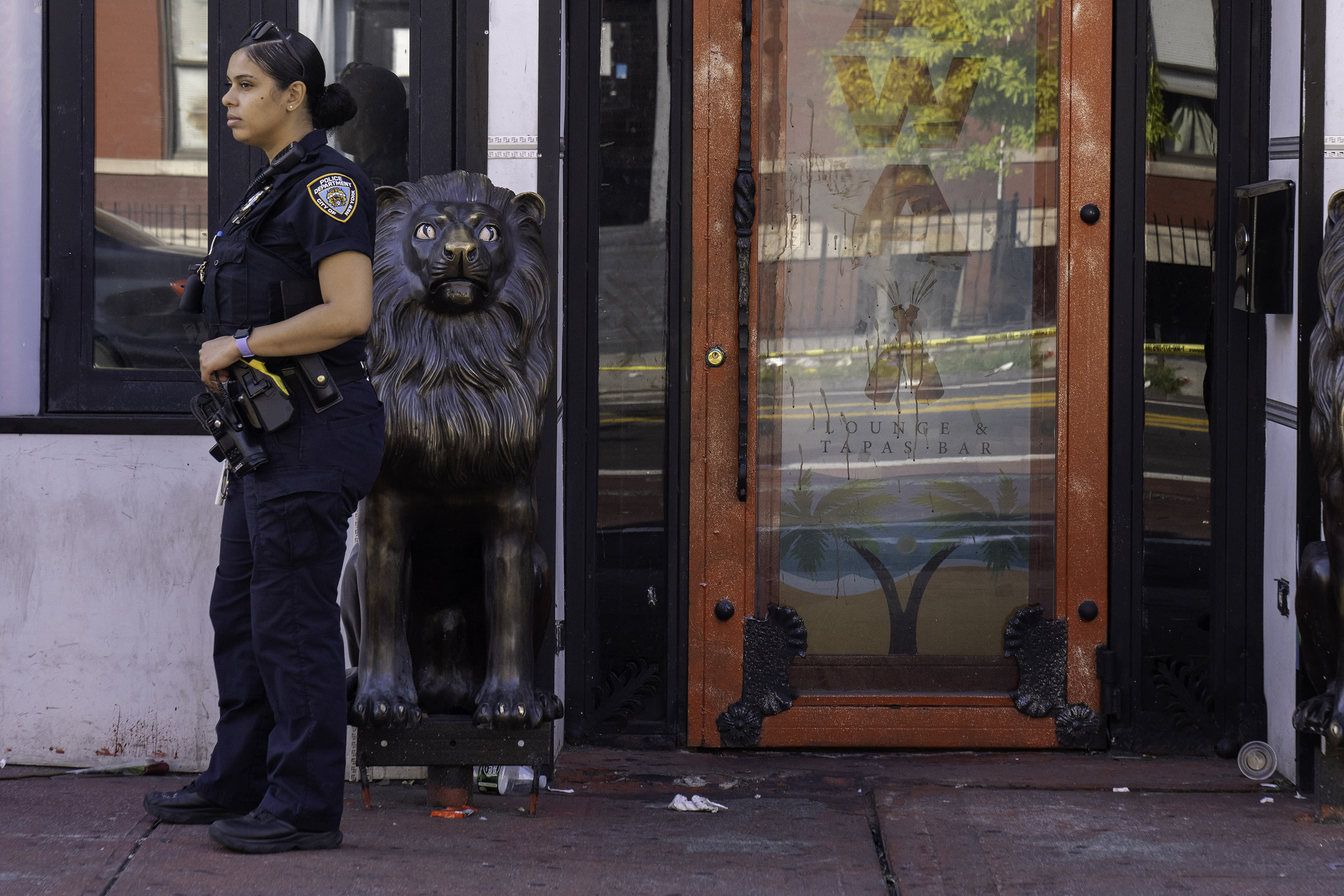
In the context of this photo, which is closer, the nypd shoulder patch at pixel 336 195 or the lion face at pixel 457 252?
the nypd shoulder patch at pixel 336 195

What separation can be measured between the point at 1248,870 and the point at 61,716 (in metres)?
3.30

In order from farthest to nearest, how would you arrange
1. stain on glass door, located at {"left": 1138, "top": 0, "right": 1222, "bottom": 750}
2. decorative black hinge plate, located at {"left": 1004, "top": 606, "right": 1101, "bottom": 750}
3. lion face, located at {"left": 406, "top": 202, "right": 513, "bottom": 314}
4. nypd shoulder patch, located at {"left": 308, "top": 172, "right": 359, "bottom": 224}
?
decorative black hinge plate, located at {"left": 1004, "top": 606, "right": 1101, "bottom": 750}, stain on glass door, located at {"left": 1138, "top": 0, "right": 1222, "bottom": 750}, lion face, located at {"left": 406, "top": 202, "right": 513, "bottom": 314}, nypd shoulder patch, located at {"left": 308, "top": 172, "right": 359, "bottom": 224}

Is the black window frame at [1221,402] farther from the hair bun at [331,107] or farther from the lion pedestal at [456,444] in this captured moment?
the hair bun at [331,107]

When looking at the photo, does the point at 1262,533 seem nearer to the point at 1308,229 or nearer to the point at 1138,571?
the point at 1138,571

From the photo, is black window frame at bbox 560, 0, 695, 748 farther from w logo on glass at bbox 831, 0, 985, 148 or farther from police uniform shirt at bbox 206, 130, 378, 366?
police uniform shirt at bbox 206, 130, 378, 366

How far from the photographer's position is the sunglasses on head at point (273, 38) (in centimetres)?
331

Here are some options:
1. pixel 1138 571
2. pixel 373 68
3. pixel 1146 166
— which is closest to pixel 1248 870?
pixel 1138 571

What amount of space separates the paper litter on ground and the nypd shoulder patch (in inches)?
72.4

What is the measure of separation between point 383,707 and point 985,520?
201 centimetres

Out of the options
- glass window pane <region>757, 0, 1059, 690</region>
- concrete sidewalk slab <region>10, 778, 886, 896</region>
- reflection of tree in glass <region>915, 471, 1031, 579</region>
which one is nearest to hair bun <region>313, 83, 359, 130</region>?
glass window pane <region>757, 0, 1059, 690</region>

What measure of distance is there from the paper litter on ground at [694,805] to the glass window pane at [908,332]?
70cm

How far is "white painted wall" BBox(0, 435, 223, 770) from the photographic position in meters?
4.28

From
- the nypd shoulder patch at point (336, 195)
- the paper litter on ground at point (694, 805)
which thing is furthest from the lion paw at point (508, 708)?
the nypd shoulder patch at point (336, 195)

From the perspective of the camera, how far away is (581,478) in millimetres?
4496
